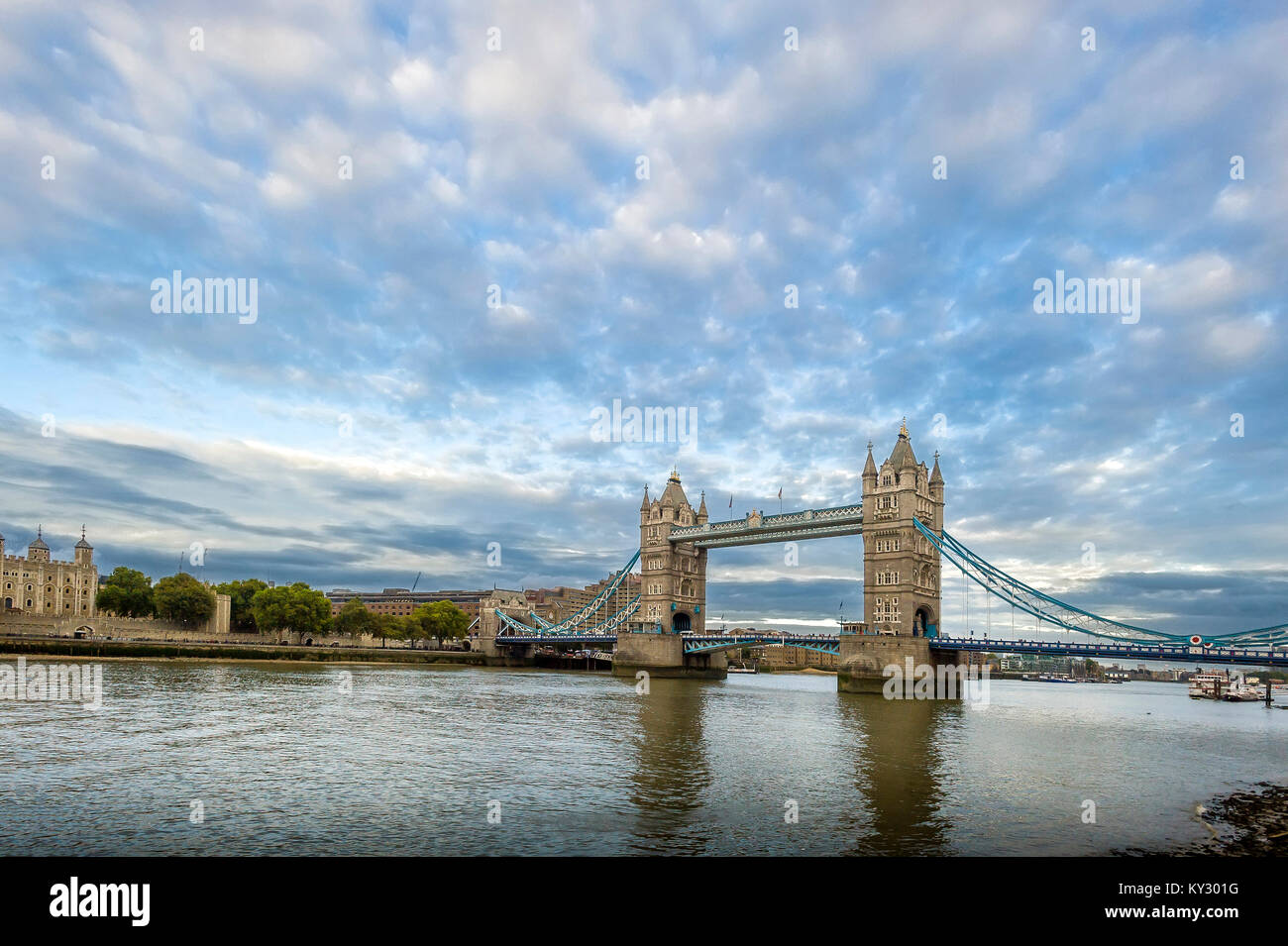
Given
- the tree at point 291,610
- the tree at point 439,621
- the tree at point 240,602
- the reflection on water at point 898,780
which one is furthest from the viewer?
the tree at point 439,621

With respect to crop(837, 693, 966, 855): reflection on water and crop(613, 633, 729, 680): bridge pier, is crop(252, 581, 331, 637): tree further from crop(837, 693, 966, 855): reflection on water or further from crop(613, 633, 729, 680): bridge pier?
crop(837, 693, 966, 855): reflection on water

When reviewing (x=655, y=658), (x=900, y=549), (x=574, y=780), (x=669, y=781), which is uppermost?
(x=900, y=549)

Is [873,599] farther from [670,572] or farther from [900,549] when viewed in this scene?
[670,572]

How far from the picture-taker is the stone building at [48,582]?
10406 cm

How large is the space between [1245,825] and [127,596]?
117143 millimetres

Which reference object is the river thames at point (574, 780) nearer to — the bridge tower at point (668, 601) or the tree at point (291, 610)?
the bridge tower at point (668, 601)

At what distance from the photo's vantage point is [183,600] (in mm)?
100625

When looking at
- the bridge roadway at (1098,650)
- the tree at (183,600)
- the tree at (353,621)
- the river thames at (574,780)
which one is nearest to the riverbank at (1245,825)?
the river thames at (574,780)

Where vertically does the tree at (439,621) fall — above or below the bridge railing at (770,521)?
below
